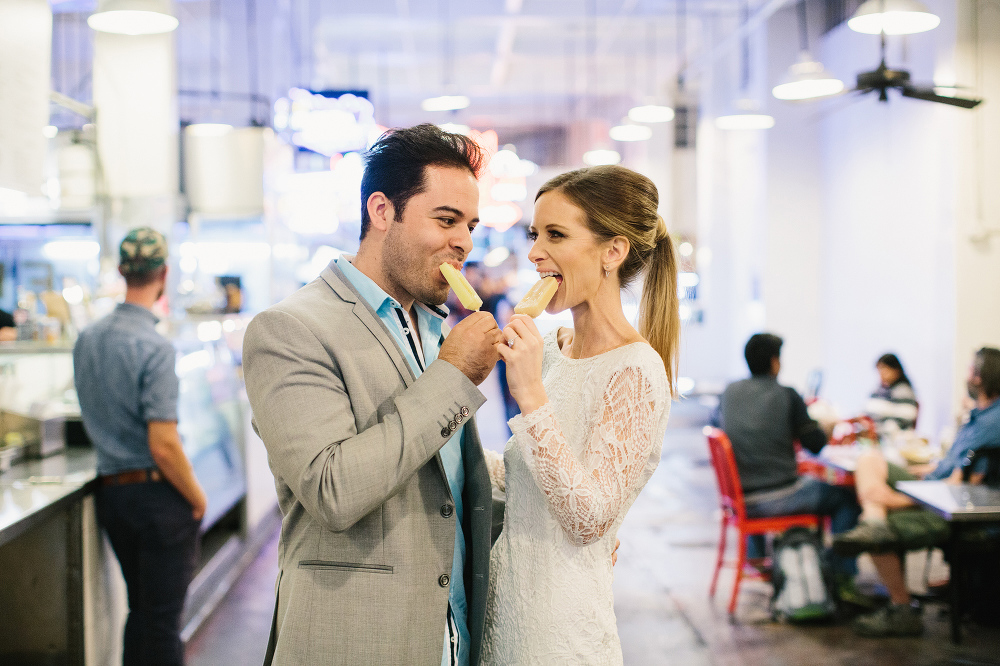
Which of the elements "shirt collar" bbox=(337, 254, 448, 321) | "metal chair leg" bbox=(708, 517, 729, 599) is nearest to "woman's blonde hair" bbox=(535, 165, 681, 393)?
"shirt collar" bbox=(337, 254, 448, 321)

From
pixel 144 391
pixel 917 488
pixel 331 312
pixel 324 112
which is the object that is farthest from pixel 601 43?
pixel 331 312

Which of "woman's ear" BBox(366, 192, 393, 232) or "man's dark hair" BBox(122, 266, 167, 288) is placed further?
"man's dark hair" BBox(122, 266, 167, 288)

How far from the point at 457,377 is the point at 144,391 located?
7.91 feet

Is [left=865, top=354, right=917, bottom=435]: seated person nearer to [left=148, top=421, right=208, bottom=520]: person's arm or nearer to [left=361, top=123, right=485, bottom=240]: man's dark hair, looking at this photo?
[left=148, top=421, right=208, bottom=520]: person's arm

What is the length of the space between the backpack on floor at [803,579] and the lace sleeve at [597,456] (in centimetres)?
357

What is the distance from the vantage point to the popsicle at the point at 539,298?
6.44ft

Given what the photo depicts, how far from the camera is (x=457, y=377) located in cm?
160

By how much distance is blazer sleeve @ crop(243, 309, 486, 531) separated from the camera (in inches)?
59.5

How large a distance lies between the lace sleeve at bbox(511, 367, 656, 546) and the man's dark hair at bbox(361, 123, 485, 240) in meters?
0.60

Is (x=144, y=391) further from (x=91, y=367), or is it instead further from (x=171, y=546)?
(x=171, y=546)

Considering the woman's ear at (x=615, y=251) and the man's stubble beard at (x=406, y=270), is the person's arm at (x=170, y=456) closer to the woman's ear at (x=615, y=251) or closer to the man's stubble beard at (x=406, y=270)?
the man's stubble beard at (x=406, y=270)

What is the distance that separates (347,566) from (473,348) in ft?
1.73

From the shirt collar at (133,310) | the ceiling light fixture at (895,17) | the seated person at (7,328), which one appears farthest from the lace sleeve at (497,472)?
the ceiling light fixture at (895,17)

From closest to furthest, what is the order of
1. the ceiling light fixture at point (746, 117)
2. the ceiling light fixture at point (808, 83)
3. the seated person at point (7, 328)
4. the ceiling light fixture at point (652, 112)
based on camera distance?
the seated person at point (7, 328) → the ceiling light fixture at point (808, 83) → the ceiling light fixture at point (746, 117) → the ceiling light fixture at point (652, 112)
